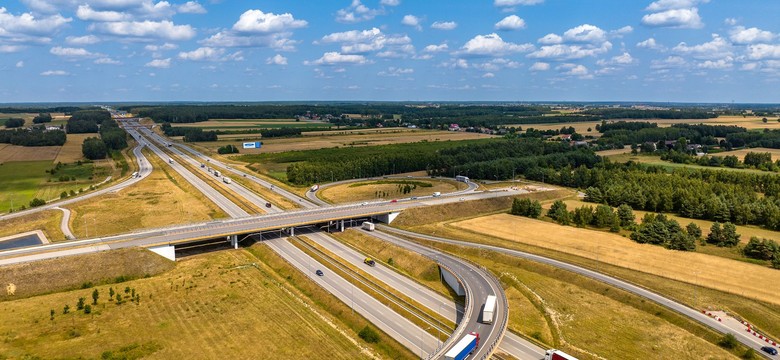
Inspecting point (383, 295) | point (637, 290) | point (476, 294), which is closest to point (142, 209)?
point (383, 295)

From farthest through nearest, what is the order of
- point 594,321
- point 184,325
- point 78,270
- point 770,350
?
point 78,270
point 594,321
point 184,325
point 770,350

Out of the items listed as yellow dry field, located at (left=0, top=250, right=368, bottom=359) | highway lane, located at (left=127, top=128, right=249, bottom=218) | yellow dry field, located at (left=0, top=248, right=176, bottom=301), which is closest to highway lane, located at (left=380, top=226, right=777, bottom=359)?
yellow dry field, located at (left=0, top=250, right=368, bottom=359)

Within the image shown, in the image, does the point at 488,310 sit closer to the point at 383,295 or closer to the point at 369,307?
the point at 369,307

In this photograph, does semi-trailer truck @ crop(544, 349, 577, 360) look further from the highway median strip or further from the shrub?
the shrub

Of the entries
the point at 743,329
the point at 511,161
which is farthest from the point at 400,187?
the point at 743,329

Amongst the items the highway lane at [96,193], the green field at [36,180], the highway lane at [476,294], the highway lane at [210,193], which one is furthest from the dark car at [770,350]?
the green field at [36,180]

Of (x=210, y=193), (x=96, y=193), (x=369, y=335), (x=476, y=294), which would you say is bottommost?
(x=369, y=335)
